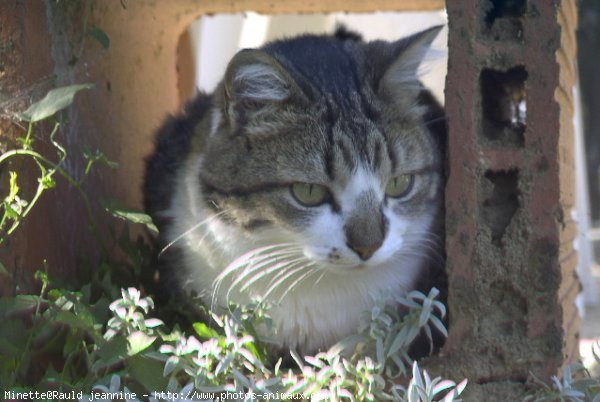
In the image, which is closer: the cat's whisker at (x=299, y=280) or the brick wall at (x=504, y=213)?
the brick wall at (x=504, y=213)

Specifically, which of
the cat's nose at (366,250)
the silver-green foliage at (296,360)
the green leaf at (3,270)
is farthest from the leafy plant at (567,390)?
the green leaf at (3,270)

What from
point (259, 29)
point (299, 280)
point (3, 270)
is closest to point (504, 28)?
point (299, 280)

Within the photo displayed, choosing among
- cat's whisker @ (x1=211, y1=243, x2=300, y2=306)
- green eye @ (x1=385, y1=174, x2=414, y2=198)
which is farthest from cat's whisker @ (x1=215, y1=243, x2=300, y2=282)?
green eye @ (x1=385, y1=174, x2=414, y2=198)

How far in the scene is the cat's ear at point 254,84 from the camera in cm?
162

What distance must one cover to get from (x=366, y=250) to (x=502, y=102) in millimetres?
568

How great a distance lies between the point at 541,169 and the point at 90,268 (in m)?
1.02

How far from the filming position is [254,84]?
1.68 meters

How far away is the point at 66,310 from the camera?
5.02 ft

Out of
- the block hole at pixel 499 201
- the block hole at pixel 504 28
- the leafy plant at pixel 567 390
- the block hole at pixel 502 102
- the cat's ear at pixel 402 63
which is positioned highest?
the block hole at pixel 504 28

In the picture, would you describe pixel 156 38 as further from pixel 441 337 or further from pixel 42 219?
pixel 441 337

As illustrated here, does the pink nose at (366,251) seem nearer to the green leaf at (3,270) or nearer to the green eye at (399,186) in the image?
the green eye at (399,186)

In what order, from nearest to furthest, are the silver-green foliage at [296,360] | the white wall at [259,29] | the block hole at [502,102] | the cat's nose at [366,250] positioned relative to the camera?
the silver-green foliage at [296,360], the cat's nose at [366,250], the block hole at [502,102], the white wall at [259,29]

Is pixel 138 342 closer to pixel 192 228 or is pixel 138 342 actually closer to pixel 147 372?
pixel 147 372

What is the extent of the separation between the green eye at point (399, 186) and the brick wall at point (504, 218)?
0.18 m
